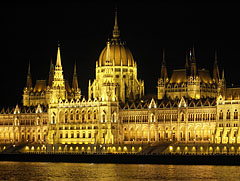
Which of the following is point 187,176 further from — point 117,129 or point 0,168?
point 117,129

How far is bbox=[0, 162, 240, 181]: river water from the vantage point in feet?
466

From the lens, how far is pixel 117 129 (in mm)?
199000

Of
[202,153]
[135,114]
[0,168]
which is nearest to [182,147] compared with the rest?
[202,153]

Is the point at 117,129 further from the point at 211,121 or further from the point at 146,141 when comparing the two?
the point at 211,121

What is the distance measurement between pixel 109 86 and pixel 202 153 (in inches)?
1269

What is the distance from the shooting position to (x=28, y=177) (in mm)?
144875

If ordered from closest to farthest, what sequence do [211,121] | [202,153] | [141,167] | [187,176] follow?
[187,176]
[141,167]
[202,153]
[211,121]

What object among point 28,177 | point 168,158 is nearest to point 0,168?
point 28,177

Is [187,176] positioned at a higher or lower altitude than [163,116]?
lower

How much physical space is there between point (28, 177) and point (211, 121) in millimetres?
55378

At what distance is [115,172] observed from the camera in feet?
494

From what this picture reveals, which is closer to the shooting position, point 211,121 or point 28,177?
point 28,177

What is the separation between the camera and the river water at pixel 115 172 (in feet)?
466

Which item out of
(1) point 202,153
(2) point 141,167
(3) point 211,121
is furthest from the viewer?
(3) point 211,121
